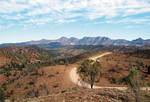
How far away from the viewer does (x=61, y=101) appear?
41469 mm

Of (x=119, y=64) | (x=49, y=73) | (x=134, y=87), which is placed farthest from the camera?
(x=119, y=64)

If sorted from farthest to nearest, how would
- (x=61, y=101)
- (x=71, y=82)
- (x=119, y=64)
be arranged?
(x=119, y=64), (x=71, y=82), (x=61, y=101)

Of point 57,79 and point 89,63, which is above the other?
point 89,63

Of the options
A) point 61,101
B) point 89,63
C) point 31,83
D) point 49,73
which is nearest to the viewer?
point 61,101

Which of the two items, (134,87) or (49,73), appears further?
(49,73)

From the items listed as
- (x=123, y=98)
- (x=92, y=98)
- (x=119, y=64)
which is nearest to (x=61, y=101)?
(x=92, y=98)

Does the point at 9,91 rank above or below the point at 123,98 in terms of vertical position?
below

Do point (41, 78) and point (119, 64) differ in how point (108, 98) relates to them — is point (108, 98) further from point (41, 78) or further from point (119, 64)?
point (119, 64)

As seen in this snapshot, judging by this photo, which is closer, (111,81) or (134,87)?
(134,87)

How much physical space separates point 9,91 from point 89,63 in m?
35.6

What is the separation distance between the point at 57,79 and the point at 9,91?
17.0 m

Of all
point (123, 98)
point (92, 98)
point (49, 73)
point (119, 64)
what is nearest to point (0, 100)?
point (92, 98)

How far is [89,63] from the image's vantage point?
7988 centimetres

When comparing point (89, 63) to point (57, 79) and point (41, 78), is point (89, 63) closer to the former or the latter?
point (57, 79)
